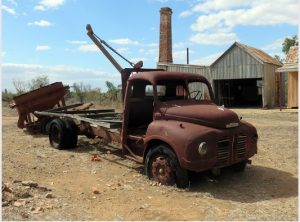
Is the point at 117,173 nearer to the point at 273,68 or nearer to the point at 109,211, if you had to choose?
the point at 109,211

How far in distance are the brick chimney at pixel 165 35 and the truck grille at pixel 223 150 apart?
26830mm

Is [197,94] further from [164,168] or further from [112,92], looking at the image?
[112,92]

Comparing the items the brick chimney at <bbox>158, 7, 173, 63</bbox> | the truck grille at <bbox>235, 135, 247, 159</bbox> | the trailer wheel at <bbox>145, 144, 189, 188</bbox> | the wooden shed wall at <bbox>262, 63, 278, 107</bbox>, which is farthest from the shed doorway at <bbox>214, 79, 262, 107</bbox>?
the trailer wheel at <bbox>145, 144, 189, 188</bbox>

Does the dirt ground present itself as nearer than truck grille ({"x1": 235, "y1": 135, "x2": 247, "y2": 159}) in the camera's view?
Yes

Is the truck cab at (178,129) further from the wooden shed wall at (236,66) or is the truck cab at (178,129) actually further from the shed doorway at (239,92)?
the shed doorway at (239,92)

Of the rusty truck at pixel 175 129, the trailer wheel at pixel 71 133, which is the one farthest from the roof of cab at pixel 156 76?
the trailer wheel at pixel 71 133

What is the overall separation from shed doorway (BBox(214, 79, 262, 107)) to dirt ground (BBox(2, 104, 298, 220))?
20342 millimetres

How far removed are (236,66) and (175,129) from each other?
22214 mm

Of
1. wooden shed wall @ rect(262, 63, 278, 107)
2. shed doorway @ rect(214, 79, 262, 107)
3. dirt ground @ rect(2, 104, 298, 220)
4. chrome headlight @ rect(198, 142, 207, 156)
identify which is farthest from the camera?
shed doorway @ rect(214, 79, 262, 107)

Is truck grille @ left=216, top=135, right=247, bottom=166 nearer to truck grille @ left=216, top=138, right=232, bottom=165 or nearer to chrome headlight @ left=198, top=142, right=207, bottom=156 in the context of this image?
truck grille @ left=216, top=138, right=232, bottom=165

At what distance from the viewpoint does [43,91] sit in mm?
14688

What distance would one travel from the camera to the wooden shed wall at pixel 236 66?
2719 cm

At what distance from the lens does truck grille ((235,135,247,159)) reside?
23.6 feet

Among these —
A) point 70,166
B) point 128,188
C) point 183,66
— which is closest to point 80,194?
point 128,188
